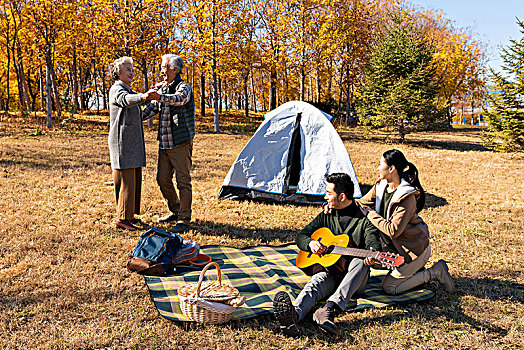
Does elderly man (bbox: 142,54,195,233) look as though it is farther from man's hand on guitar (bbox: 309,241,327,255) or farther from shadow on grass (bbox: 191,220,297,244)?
man's hand on guitar (bbox: 309,241,327,255)

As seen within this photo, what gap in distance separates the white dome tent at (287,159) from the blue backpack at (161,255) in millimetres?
2728

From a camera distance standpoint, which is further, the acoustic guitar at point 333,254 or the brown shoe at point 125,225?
the brown shoe at point 125,225

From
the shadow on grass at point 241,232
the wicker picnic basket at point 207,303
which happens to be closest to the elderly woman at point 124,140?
the shadow on grass at point 241,232

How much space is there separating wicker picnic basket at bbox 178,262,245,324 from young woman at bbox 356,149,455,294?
4.44 feet

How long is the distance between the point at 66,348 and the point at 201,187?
5209 mm

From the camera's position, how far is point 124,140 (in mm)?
4953

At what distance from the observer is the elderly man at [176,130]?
16.2ft

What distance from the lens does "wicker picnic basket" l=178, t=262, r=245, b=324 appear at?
2916 millimetres

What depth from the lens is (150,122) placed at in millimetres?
18031

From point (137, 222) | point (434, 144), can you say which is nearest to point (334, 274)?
point (137, 222)

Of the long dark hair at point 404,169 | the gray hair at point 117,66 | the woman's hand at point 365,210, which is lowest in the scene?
the woman's hand at point 365,210

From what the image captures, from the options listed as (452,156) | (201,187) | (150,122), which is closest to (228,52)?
(150,122)

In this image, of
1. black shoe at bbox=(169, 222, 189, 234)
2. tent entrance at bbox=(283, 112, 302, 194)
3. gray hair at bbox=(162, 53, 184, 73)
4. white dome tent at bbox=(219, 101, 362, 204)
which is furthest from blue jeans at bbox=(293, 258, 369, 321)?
tent entrance at bbox=(283, 112, 302, 194)

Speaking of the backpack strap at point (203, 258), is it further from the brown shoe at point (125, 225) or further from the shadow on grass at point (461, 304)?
the shadow on grass at point (461, 304)
